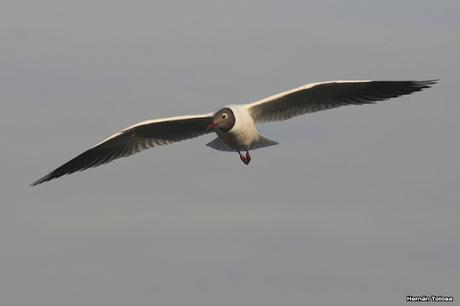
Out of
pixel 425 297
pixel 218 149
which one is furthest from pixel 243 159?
pixel 425 297

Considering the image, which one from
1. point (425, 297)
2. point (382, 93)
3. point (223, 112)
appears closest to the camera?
point (425, 297)

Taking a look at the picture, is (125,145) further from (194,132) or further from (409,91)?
→ (409,91)

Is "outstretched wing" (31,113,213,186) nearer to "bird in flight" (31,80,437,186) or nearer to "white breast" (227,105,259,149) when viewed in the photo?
"bird in flight" (31,80,437,186)

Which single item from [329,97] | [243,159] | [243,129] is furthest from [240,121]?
[329,97]

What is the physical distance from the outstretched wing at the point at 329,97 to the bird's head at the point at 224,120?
2.04 feet

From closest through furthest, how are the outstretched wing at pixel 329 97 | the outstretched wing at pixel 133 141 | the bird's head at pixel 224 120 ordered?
the bird's head at pixel 224 120, the outstretched wing at pixel 329 97, the outstretched wing at pixel 133 141

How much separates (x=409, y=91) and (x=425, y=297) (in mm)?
6614

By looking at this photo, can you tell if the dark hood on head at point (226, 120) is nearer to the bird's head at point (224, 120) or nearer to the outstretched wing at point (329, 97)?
the bird's head at point (224, 120)

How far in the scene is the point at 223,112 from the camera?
2123cm

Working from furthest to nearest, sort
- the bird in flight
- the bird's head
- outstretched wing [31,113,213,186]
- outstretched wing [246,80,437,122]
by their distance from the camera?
outstretched wing [31,113,213,186] → outstretched wing [246,80,437,122] → the bird in flight → the bird's head

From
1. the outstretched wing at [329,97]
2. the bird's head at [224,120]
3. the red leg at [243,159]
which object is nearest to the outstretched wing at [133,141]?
the red leg at [243,159]

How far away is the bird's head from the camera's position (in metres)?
21.2

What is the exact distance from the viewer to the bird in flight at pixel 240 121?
2141 centimetres

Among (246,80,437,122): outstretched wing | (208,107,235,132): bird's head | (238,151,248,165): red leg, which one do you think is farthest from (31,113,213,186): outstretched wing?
(246,80,437,122): outstretched wing
